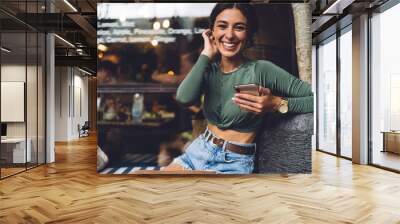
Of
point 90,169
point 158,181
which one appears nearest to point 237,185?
point 158,181

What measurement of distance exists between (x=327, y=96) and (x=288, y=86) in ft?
16.3

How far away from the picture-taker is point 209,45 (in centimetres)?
655

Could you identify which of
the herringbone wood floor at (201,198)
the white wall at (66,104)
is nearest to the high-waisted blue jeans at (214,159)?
the herringbone wood floor at (201,198)

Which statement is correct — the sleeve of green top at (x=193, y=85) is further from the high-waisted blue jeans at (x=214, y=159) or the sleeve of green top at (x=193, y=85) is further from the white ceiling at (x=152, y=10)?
the white ceiling at (x=152, y=10)

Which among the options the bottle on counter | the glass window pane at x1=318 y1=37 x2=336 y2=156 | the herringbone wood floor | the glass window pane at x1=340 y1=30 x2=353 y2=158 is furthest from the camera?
the glass window pane at x1=318 y1=37 x2=336 y2=156

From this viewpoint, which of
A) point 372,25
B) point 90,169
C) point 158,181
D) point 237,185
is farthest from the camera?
point 372,25

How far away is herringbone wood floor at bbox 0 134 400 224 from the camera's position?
4105mm

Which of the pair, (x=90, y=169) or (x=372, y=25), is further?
(x=372, y=25)

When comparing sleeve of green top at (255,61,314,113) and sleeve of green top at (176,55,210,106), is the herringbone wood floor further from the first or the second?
sleeve of green top at (176,55,210,106)

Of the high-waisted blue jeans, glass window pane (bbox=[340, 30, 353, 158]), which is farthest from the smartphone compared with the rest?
glass window pane (bbox=[340, 30, 353, 158])

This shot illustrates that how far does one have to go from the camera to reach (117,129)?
21.8 ft

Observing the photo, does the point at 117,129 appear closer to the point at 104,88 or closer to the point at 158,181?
the point at 104,88

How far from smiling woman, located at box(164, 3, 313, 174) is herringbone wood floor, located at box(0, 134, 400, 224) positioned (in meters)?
0.41

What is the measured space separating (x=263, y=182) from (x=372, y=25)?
438 centimetres
